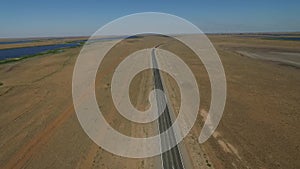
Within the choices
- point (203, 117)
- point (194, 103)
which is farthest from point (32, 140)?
point (194, 103)

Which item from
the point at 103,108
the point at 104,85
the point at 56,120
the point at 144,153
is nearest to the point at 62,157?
the point at 144,153

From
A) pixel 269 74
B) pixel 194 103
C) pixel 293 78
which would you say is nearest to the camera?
pixel 194 103

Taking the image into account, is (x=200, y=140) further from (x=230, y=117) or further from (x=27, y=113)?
(x=27, y=113)

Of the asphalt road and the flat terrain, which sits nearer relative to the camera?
the asphalt road

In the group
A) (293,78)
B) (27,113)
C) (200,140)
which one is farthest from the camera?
(293,78)

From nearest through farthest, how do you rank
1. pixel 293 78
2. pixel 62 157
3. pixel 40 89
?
pixel 62 157 < pixel 40 89 < pixel 293 78

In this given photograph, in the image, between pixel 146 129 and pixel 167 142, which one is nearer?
pixel 167 142

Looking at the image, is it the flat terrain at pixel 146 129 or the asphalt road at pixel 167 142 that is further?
the flat terrain at pixel 146 129

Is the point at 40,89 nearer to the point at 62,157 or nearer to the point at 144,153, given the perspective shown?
the point at 62,157

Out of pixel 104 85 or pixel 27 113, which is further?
pixel 104 85
